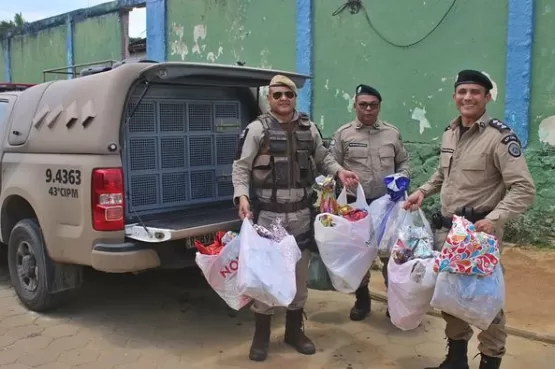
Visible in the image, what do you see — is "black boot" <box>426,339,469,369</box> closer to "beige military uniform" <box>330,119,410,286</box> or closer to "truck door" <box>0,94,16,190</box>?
"beige military uniform" <box>330,119,410,286</box>

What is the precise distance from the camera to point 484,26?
20.3 ft

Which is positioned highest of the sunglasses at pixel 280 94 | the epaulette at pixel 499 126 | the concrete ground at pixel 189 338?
the sunglasses at pixel 280 94

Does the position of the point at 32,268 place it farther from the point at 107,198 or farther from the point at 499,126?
the point at 499,126

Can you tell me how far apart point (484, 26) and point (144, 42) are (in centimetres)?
737

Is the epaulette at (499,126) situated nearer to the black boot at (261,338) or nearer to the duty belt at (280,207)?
the duty belt at (280,207)

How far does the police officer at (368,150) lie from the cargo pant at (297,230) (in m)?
0.57

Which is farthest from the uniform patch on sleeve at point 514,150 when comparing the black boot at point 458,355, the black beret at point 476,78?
the black boot at point 458,355

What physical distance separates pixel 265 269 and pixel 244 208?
1.42ft

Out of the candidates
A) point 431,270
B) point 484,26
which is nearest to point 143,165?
point 431,270

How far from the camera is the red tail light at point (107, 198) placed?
3627mm

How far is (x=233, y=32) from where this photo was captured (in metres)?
9.13

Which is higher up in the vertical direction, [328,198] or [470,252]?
[328,198]

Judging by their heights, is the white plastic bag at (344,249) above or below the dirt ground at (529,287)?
above

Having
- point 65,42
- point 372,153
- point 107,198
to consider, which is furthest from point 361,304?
point 65,42
